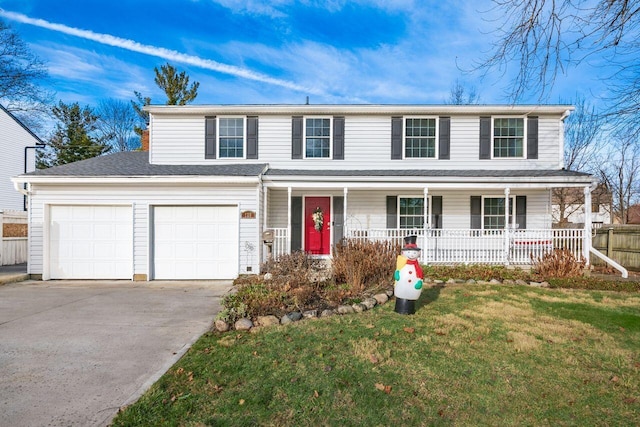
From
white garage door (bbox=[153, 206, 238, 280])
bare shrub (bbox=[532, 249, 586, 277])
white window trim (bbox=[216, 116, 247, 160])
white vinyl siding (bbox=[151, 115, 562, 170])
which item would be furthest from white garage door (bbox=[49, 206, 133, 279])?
bare shrub (bbox=[532, 249, 586, 277])

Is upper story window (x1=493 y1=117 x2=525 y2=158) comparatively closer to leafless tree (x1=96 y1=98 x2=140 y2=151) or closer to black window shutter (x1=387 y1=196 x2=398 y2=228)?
black window shutter (x1=387 y1=196 x2=398 y2=228)

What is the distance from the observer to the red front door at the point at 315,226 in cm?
1216

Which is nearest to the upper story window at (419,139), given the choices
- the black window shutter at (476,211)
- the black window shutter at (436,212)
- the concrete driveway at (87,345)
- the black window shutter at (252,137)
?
the black window shutter at (436,212)

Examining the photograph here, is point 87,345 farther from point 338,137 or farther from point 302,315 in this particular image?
point 338,137

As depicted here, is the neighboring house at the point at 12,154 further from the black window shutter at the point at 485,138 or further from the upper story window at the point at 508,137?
the upper story window at the point at 508,137

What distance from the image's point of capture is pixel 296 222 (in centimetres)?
1218

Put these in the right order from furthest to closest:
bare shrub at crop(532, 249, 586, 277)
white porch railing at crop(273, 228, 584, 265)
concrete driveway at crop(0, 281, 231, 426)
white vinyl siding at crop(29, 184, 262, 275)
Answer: white porch railing at crop(273, 228, 584, 265) < white vinyl siding at crop(29, 184, 262, 275) < bare shrub at crop(532, 249, 586, 277) < concrete driveway at crop(0, 281, 231, 426)

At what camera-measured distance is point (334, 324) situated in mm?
5184

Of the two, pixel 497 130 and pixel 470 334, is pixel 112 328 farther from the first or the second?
pixel 497 130

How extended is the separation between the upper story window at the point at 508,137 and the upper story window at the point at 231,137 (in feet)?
29.2

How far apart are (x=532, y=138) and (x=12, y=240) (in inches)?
741

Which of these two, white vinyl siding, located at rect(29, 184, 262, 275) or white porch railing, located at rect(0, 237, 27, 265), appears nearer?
white vinyl siding, located at rect(29, 184, 262, 275)

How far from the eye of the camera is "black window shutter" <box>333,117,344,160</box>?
39.6 ft

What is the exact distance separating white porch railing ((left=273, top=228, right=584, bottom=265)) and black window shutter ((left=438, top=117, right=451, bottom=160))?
2.80 meters
